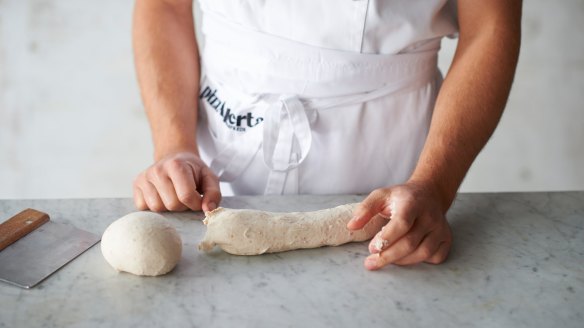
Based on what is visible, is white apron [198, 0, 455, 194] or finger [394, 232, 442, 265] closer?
finger [394, 232, 442, 265]

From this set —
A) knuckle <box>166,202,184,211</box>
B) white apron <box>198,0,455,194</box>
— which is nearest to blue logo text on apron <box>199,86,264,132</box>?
white apron <box>198,0,455,194</box>

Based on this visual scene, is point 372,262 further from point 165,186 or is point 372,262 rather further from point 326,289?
point 165,186

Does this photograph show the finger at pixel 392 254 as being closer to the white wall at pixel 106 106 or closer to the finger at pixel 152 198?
the finger at pixel 152 198

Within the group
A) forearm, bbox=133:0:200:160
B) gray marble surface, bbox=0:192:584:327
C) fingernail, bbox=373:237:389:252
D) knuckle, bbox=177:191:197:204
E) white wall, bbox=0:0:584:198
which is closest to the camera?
gray marble surface, bbox=0:192:584:327

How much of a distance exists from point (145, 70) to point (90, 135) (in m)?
1.53

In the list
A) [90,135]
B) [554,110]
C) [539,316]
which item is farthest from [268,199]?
[554,110]

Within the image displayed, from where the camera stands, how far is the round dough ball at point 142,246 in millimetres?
1077

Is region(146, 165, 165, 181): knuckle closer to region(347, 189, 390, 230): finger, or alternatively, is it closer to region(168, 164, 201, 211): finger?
region(168, 164, 201, 211): finger

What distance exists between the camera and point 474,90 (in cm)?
138

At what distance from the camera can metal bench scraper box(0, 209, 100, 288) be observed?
1.09 meters

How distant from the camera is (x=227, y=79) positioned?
154 cm

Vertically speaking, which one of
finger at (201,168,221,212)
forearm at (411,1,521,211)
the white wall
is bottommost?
the white wall

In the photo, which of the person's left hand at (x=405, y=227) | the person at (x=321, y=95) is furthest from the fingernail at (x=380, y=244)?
the person at (x=321, y=95)

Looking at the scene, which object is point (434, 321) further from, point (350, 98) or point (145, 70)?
point (145, 70)
